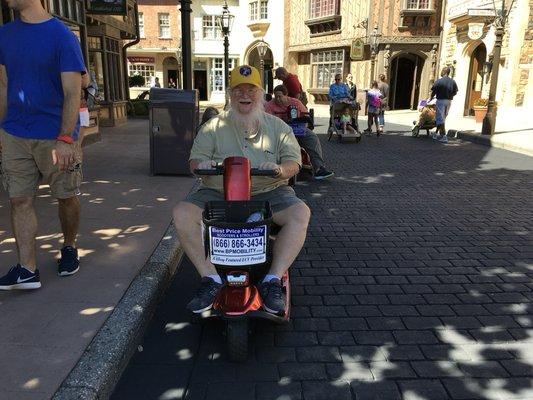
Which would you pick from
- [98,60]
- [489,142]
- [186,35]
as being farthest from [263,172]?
[98,60]

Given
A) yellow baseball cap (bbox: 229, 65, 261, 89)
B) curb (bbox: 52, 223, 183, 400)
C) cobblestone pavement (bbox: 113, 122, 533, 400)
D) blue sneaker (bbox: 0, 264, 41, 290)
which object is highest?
yellow baseball cap (bbox: 229, 65, 261, 89)

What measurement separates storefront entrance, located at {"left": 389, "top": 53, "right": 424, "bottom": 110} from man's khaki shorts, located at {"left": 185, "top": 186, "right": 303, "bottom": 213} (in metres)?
24.3

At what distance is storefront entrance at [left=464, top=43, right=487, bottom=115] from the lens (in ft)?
69.5

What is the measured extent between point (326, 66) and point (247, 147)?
2716 cm

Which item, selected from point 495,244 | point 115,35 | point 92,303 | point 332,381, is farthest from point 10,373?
point 115,35

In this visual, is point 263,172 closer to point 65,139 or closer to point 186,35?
point 65,139

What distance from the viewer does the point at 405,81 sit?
1082 inches

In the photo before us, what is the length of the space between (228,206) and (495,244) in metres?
3.13

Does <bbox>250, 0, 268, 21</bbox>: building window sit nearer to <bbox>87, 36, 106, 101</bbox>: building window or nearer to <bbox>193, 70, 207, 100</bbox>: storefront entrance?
<bbox>193, 70, 207, 100</bbox>: storefront entrance

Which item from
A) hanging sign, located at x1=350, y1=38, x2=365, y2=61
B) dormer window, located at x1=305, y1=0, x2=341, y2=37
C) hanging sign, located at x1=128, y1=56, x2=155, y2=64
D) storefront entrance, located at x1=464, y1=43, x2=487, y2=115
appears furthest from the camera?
hanging sign, located at x1=128, y1=56, x2=155, y2=64

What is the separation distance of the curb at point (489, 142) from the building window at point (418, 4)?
12.9 meters

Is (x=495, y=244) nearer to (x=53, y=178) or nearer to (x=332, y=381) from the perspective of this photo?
(x=332, y=381)

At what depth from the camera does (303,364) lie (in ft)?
8.98

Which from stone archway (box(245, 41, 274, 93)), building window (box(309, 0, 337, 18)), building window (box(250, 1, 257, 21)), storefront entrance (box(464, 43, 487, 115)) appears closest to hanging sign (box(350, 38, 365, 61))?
building window (box(309, 0, 337, 18))
